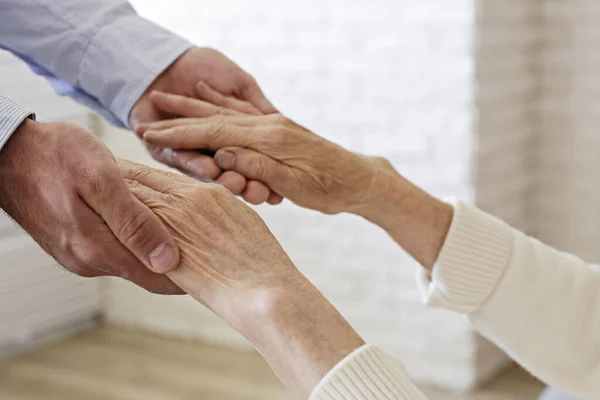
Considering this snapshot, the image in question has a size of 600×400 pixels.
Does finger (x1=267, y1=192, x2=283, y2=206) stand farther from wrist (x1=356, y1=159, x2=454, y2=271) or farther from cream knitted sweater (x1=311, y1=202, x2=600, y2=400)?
cream knitted sweater (x1=311, y1=202, x2=600, y2=400)

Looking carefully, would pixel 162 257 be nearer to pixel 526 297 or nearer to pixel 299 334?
pixel 299 334

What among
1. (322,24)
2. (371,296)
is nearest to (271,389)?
(371,296)

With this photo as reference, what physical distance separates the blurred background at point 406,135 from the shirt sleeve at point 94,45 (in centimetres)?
121

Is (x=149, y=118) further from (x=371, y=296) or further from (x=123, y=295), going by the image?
(x=123, y=295)

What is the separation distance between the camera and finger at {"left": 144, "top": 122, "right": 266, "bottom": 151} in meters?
1.20

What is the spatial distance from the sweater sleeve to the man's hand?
56 centimetres

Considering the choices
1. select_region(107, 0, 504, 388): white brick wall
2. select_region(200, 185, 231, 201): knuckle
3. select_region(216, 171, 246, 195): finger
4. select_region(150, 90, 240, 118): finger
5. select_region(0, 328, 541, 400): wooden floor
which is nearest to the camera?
select_region(200, 185, 231, 201): knuckle

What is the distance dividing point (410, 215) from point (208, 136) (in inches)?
12.6

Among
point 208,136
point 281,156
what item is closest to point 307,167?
point 281,156

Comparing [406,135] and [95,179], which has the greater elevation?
[95,179]

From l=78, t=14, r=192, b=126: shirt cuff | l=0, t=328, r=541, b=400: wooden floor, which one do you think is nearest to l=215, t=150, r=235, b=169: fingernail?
l=78, t=14, r=192, b=126: shirt cuff

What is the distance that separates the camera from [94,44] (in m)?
1.31

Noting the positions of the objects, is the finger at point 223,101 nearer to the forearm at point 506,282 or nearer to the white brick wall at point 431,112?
the forearm at point 506,282

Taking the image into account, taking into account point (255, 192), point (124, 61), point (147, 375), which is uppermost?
point (124, 61)
